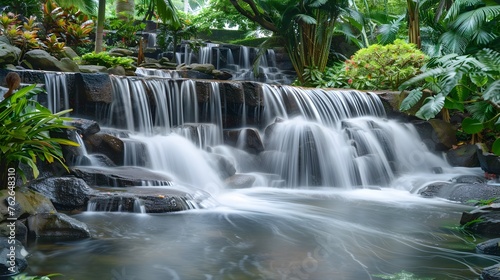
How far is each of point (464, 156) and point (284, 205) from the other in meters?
5.72

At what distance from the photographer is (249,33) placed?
20797 millimetres

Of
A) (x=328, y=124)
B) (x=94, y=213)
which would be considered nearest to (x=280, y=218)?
(x=94, y=213)

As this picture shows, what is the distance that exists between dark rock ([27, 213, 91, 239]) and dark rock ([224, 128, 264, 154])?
5.40 meters

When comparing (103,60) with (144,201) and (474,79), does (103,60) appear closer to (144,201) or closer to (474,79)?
(144,201)

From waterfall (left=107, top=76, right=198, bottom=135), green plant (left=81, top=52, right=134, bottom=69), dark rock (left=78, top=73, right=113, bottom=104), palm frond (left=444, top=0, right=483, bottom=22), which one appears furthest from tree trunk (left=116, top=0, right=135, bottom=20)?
palm frond (left=444, top=0, right=483, bottom=22)

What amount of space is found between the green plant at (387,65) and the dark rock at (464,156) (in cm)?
258

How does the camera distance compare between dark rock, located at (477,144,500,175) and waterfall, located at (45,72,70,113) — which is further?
dark rock, located at (477,144,500,175)

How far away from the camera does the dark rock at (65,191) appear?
615cm

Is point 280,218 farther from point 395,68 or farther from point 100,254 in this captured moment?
point 395,68

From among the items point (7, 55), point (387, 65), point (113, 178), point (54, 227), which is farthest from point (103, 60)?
point (54, 227)

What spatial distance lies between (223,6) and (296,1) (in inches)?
223

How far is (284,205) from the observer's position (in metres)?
7.43

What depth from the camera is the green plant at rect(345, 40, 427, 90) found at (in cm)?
1368

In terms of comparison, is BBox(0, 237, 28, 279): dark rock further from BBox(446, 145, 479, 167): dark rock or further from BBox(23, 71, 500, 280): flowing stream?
BBox(446, 145, 479, 167): dark rock
